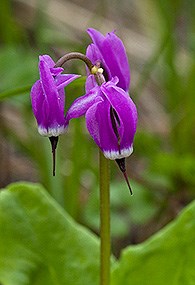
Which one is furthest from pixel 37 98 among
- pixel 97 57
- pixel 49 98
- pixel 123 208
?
pixel 123 208

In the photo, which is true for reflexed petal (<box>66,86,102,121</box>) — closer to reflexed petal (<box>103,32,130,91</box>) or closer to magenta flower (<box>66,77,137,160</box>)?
magenta flower (<box>66,77,137,160</box>)

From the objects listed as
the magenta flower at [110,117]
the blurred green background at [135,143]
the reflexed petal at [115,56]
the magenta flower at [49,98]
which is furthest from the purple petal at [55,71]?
the blurred green background at [135,143]

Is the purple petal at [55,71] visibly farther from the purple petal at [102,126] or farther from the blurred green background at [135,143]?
the blurred green background at [135,143]

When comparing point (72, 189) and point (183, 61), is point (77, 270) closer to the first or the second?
point (72, 189)

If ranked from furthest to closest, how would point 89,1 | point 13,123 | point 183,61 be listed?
1. point 89,1
2. point 183,61
3. point 13,123

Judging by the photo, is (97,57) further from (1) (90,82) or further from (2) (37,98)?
(2) (37,98)

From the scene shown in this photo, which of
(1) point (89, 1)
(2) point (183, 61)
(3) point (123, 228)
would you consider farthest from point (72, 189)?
(1) point (89, 1)
